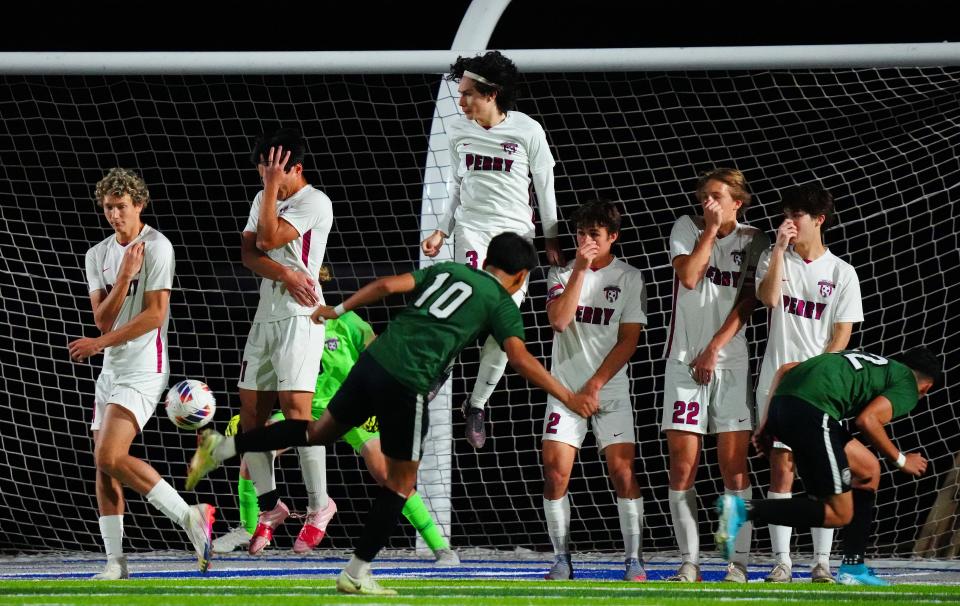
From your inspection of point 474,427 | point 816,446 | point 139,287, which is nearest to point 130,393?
point 139,287

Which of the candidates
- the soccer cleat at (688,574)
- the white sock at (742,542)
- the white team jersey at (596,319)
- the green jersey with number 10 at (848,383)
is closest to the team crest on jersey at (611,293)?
the white team jersey at (596,319)

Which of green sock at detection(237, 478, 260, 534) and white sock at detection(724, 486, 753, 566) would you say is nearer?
white sock at detection(724, 486, 753, 566)

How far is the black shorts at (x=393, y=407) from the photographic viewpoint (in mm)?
4254

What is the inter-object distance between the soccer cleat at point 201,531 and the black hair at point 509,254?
1678 mm

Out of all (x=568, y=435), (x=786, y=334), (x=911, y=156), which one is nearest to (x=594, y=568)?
(x=568, y=435)

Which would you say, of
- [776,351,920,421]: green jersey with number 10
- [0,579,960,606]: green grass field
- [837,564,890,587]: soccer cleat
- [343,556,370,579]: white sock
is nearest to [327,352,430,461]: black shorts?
[343,556,370,579]: white sock

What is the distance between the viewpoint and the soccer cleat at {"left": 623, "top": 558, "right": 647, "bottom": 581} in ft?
17.4

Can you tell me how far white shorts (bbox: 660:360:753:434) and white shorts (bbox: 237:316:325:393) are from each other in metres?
1.62

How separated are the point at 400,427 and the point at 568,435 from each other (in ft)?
4.28

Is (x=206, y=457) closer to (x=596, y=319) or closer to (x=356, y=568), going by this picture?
(x=356, y=568)

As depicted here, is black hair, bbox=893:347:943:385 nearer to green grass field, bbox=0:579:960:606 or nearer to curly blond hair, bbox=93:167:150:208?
green grass field, bbox=0:579:960:606

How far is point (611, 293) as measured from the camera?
555 centimetres

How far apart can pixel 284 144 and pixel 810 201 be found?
2.39 m

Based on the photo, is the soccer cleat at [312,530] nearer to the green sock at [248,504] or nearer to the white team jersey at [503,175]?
the green sock at [248,504]
